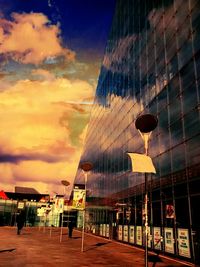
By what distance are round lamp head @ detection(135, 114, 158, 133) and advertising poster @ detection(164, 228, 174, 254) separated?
1068 centimetres

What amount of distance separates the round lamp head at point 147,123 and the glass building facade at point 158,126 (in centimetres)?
673

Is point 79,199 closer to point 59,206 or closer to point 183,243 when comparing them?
point 183,243

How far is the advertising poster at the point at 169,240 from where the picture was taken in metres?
19.9

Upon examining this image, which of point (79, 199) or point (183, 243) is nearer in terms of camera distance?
point (183, 243)

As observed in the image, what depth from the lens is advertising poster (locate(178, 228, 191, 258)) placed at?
18000mm

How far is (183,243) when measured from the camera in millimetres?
18484

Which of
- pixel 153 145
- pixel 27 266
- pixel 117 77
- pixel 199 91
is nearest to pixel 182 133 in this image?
pixel 199 91

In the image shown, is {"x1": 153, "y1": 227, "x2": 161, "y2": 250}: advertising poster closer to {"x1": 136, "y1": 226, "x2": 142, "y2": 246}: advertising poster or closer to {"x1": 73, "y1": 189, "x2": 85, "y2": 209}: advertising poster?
{"x1": 136, "y1": 226, "x2": 142, "y2": 246}: advertising poster

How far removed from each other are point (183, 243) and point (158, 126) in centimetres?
928

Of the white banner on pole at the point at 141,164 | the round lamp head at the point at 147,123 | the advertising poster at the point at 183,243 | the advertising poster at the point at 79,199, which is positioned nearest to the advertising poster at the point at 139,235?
the advertising poster at the point at 183,243

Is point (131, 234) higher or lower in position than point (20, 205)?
lower

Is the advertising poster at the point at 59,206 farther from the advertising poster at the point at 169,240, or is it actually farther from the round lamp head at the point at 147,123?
the round lamp head at the point at 147,123

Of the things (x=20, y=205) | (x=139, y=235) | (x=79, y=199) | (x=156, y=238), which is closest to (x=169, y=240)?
(x=156, y=238)

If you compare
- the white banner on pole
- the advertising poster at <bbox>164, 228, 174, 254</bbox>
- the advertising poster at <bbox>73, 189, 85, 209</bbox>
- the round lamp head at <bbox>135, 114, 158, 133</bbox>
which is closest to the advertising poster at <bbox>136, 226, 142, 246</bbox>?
the advertising poster at <bbox>164, 228, 174, 254</bbox>
